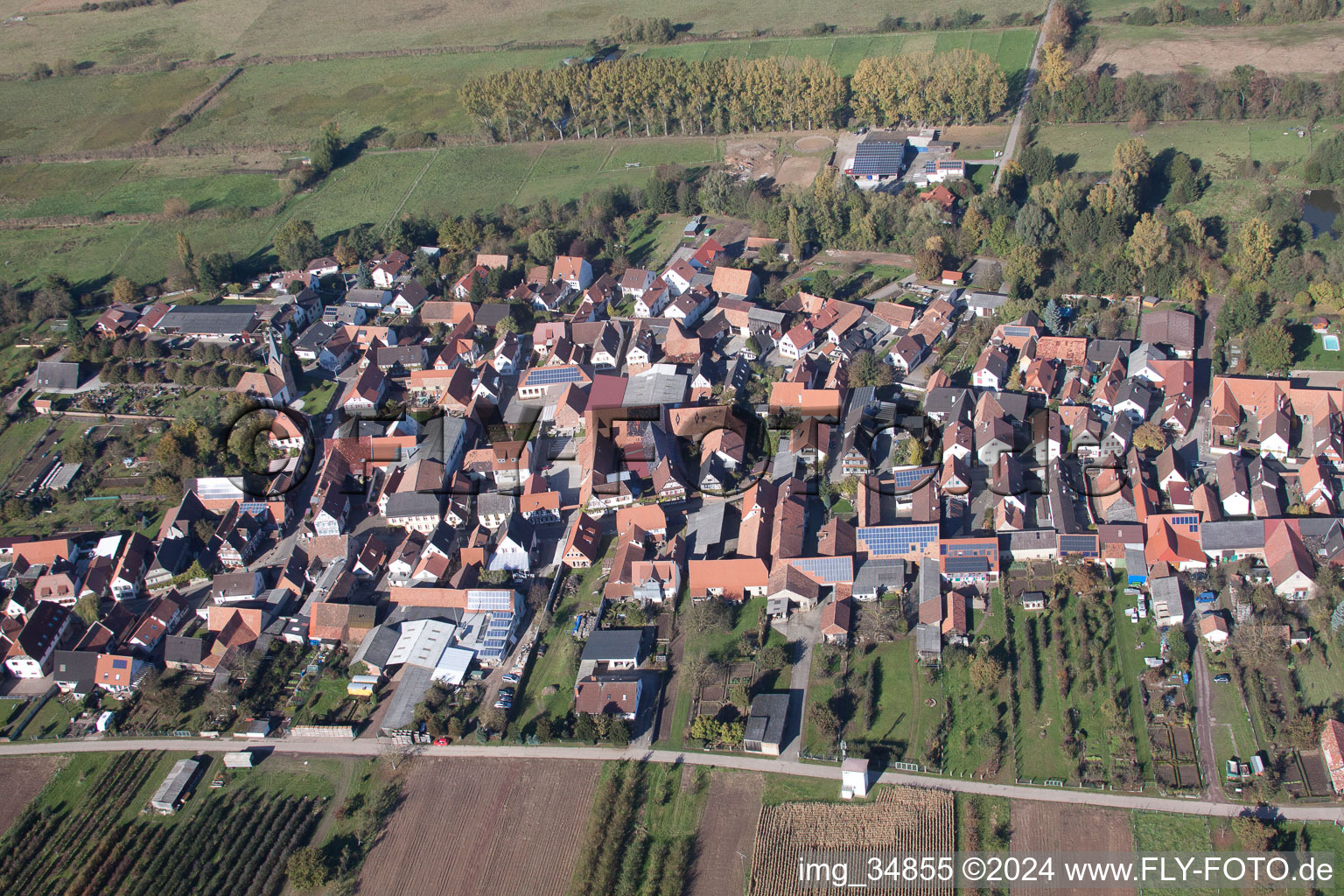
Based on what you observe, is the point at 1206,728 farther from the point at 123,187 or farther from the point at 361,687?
the point at 123,187

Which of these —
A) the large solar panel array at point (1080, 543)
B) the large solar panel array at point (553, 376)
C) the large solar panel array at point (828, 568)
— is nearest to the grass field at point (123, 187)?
the large solar panel array at point (553, 376)

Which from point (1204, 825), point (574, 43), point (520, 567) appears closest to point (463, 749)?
point (520, 567)

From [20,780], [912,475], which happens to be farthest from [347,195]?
[912,475]

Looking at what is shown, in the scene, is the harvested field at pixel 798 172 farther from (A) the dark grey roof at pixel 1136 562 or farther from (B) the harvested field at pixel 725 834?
(B) the harvested field at pixel 725 834

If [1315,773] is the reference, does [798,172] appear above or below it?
above

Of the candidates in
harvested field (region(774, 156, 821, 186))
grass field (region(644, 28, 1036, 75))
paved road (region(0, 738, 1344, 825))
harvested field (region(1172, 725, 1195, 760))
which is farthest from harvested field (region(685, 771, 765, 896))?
grass field (region(644, 28, 1036, 75))

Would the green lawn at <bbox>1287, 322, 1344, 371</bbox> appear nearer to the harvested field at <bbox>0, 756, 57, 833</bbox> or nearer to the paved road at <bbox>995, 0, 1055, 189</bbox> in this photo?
the paved road at <bbox>995, 0, 1055, 189</bbox>
